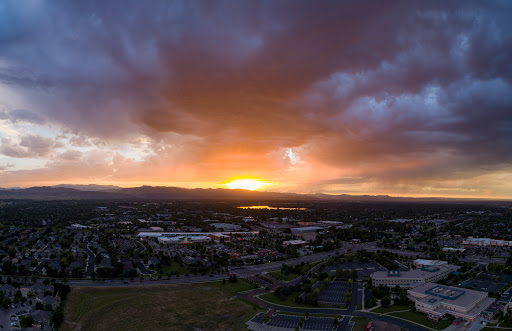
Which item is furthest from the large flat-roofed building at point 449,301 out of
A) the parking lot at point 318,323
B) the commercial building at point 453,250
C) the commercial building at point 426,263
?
the commercial building at point 453,250

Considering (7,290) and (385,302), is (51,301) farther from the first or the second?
(385,302)

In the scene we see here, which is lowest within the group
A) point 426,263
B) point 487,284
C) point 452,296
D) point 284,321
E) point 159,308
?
point 159,308

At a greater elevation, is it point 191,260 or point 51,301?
point 191,260

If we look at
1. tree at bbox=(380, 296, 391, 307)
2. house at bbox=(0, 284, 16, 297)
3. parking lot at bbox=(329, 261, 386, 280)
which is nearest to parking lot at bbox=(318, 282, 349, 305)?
tree at bbox=(380, 296, 391, 307)

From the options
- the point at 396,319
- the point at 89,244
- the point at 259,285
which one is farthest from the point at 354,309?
the point at 89,244

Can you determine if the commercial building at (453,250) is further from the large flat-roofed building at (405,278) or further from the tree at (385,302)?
the tree at (385,302)

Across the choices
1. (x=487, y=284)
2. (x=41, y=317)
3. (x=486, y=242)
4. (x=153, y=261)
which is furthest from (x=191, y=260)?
(x=486, y=242)
